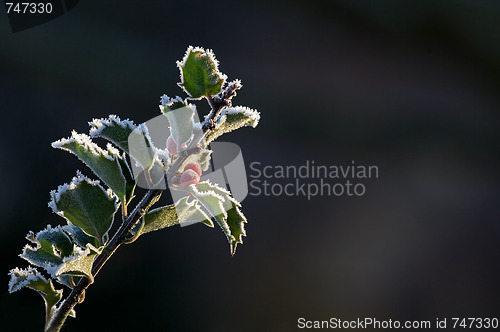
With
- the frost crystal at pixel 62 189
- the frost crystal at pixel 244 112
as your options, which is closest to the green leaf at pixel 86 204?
the frost crystal at pixel 62 189

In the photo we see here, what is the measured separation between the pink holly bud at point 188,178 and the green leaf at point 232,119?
3 cm

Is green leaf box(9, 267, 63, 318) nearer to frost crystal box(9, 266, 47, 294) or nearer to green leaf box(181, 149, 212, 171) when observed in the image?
frost crystal box(9, 266, 47, 294)

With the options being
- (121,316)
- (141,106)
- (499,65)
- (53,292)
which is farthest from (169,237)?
(499,65)

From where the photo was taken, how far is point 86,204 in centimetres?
36

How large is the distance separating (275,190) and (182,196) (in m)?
1.77

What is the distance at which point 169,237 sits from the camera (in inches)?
80.2

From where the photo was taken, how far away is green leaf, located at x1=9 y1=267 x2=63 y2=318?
355 millimetres

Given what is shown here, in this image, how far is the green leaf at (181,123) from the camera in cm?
36

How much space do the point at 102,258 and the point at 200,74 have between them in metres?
0.15

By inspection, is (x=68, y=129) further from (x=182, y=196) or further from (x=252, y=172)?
(x=182, y=196)

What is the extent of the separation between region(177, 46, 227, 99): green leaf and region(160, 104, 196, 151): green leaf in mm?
14

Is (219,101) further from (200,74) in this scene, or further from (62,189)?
(62,189)

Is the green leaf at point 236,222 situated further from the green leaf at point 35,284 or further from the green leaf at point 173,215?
the green leaf at point 35,284

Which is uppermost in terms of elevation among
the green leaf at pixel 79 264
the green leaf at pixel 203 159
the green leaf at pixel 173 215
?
the green leaf at pixel 203 159
